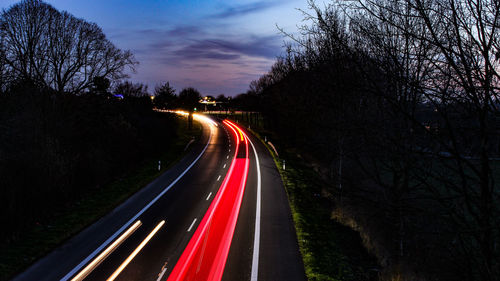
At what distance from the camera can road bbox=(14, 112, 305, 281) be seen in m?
10.5

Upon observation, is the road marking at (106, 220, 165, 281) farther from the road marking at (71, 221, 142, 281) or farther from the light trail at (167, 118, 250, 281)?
the light trail at (167, 118, 250, 281)

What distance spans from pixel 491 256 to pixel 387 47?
2.39m

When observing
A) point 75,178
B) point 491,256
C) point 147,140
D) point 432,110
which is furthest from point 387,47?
point 147,140

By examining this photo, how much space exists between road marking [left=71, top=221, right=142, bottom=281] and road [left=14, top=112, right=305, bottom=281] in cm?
3

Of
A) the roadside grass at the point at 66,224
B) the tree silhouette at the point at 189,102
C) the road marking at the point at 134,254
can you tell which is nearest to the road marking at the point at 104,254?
the road marking at the point at 134,254

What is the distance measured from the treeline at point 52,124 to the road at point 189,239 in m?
3.38

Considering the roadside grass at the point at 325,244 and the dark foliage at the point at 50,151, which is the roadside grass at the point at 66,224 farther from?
the roadside grass at the point at 325,244

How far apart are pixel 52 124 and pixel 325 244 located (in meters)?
16.2

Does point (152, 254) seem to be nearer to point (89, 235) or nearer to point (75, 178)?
point (89, 235)

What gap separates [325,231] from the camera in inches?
594

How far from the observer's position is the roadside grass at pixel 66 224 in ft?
36.6

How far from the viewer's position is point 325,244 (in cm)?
1356

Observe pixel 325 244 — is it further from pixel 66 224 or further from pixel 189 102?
pixel 189 102

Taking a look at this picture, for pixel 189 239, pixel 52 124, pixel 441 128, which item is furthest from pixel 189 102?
pixel 441 128
